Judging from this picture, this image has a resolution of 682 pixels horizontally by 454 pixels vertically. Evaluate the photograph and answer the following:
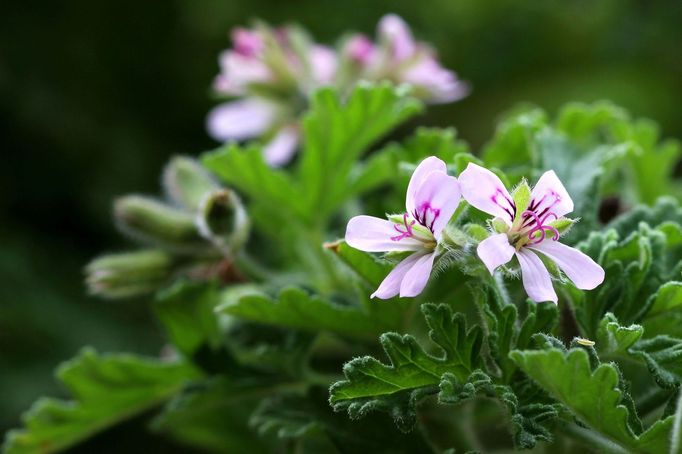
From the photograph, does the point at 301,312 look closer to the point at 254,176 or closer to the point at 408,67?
the point at 254,176

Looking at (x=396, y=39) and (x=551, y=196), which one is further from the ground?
(x=396, y=39)

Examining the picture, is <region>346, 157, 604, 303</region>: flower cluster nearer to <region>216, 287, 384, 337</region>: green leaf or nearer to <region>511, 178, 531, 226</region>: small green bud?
<region>511, 178, 531, 226</region>: small green bud

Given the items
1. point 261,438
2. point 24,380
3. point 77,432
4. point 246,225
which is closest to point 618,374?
point 246,225

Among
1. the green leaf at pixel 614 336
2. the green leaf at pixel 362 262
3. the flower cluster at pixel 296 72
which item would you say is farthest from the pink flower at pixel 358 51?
the green leaf at pixel 614 336

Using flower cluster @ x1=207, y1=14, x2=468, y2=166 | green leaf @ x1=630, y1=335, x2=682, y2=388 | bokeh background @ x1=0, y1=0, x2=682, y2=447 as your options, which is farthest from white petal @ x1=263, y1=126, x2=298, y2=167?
bokeh background @ x1=0, y1=0, x2=682, y2=447

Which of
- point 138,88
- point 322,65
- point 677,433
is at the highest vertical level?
point 138,88

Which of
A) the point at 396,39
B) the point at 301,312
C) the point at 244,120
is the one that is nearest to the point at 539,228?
the point at 301,312

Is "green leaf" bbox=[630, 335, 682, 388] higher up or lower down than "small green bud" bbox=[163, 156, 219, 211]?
lower down

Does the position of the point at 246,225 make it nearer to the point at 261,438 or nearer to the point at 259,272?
the point at 259,272
